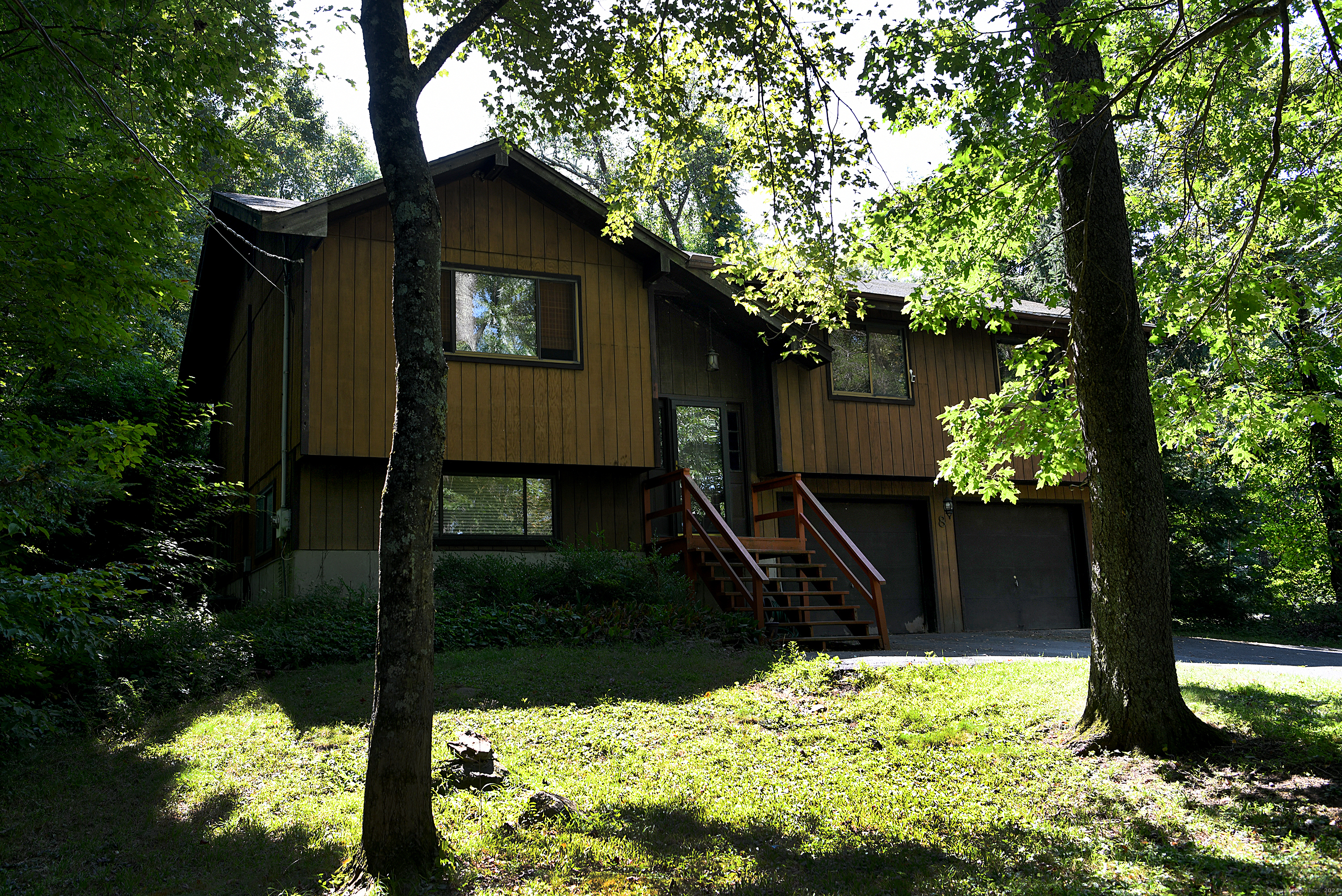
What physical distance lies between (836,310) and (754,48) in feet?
7.22

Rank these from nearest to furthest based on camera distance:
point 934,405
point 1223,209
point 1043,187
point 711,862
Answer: point 711,862
point 1043,187
point 1223,209
point 934,405

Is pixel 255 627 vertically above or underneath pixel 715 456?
underneath

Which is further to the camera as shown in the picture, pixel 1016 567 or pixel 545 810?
pixel 1016 567

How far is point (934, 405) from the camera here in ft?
53.2

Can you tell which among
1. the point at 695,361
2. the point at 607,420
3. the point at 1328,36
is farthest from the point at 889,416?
the point at 1328,36

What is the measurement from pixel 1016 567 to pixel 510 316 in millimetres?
9981

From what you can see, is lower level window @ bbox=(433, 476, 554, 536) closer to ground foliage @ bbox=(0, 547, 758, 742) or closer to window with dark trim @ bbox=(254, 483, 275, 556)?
ground foliage @ bbox=(0, 547, 758, 742)

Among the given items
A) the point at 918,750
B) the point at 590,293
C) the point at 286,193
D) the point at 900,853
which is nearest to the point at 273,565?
the point at 590,293

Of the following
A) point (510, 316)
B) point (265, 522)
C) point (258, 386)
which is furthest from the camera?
point (258, 386)

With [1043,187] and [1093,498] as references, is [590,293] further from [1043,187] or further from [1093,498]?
[1093,498]

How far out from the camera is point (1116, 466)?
6.29 m

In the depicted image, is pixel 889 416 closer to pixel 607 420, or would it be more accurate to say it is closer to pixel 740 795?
pixel 607 420

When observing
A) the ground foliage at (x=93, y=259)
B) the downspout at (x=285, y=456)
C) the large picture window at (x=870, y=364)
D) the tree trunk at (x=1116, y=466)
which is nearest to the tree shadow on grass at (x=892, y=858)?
the tree trunk at (x=1116, y=466)

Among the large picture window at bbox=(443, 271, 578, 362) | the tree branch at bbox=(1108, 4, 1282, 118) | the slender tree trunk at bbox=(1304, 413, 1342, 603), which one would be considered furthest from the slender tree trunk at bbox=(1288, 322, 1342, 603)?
the tree branch at bbox=(1108, 4, 1282, 118)
